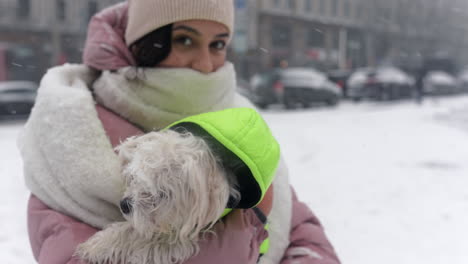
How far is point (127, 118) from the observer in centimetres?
137

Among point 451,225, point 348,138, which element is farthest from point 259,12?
point 451,225

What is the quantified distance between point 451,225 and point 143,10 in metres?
3.92

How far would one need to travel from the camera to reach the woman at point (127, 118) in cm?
112

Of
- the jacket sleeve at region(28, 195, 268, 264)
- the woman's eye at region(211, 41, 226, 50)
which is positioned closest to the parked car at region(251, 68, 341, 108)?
the woman's eye at region(211, 41, 226, 50)

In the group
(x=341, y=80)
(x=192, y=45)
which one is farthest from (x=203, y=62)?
(x=341, y=80)

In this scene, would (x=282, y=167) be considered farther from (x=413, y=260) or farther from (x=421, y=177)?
(x=421, y=177)

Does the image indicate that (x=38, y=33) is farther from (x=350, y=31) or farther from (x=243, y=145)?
(x=243, y=145)

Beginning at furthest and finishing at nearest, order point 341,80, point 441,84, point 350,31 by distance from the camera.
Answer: point 350,31 → point 441,84 → point 341,80

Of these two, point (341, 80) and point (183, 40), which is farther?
point (341, 80)

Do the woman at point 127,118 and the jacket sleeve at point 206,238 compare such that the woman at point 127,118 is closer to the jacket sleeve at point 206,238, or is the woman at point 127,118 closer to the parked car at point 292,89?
the jacket sleeve at point 206,238

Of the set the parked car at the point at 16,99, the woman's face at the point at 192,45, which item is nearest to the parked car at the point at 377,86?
the parked car at the point at 16,99

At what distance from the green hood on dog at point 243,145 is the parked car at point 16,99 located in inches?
595

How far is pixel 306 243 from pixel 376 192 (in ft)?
13.7

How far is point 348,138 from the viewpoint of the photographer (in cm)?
909
